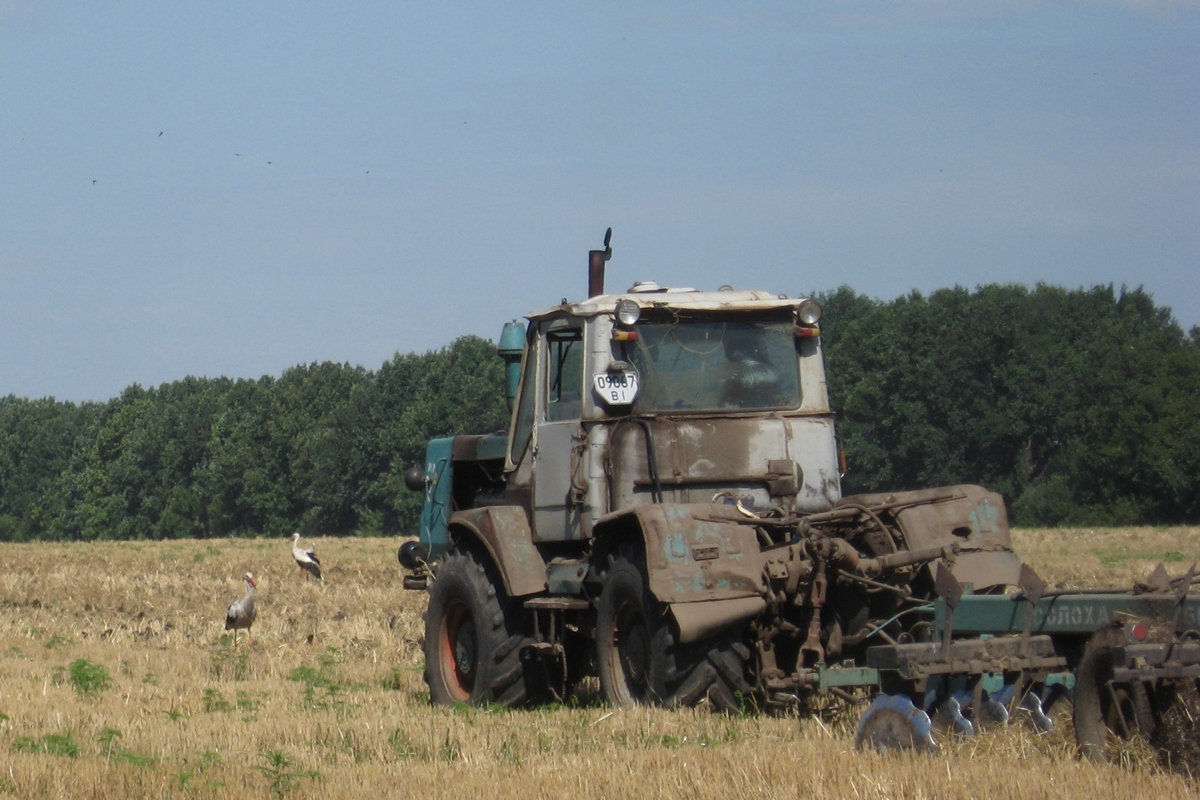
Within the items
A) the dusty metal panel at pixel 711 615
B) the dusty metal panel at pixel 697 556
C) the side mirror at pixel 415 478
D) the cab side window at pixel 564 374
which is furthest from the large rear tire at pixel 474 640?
the dusty metal panel at pixel 711 615

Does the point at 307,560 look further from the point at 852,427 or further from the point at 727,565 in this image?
the point at 852,427

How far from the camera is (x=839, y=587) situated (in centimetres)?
876

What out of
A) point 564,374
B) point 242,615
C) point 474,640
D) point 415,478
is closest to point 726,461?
point 564,374

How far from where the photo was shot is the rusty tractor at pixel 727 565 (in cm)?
714

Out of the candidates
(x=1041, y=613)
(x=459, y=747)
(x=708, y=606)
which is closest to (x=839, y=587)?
(x=708, y=606)

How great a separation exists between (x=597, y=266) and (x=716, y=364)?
157 cm

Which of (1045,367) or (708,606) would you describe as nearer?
(708,606)

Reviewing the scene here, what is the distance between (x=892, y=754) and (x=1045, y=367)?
68036mm

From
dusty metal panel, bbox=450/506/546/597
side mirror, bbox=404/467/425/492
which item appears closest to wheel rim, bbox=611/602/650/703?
dusty metal panel, bbox=450/506/546/597

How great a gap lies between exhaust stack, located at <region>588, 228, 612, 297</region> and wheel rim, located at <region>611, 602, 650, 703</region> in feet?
8.71

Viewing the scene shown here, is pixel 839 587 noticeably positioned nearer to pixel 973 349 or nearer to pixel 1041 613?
pixel 1041 613

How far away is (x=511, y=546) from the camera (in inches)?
401

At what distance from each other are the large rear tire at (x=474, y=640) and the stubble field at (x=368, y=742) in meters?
0.33

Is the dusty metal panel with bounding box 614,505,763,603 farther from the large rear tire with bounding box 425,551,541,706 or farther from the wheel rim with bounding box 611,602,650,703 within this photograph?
the large rear tire with bounding box 425,551,541,706
